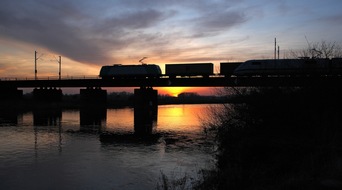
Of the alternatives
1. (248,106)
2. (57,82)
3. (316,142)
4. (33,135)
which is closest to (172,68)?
(57,82)

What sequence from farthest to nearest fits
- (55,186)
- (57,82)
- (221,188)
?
1. (57,82)
2. (55,186)
3. (221,188)

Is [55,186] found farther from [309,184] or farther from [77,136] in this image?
[77,136]

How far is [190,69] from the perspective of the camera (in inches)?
2638

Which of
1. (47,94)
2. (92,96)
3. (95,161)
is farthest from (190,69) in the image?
(95,161)

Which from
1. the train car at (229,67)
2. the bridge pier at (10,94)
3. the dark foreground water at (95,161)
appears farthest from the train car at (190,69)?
the bridge pier at (10,94)

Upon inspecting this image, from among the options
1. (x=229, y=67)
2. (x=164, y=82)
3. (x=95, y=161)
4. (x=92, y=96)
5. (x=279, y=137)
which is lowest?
Answer: (x=95, y=161)

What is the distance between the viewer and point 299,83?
2059cm

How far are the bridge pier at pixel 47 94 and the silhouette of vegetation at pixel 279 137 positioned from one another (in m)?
77.5

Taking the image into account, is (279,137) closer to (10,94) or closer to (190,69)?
(190,69)

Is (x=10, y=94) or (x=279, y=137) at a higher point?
(x=10, y=94)

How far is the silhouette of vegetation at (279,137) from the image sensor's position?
13297mm

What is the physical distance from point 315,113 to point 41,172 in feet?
51.2

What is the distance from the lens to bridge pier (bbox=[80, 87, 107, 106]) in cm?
8619

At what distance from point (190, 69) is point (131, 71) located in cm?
1385
